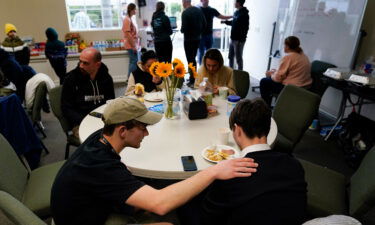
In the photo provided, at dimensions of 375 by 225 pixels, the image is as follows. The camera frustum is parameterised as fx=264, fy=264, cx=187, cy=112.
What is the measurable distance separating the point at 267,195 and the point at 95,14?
585cm

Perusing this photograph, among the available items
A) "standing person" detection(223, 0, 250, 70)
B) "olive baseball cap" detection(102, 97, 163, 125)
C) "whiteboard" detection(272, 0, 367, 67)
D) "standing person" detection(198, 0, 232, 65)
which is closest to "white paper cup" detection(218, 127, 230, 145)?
"olive baseball cap" detection(102, 97, 163, 125)

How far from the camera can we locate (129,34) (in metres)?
5.37

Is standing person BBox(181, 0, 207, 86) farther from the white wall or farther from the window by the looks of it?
the window

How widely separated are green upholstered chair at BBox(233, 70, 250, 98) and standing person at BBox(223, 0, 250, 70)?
235cm

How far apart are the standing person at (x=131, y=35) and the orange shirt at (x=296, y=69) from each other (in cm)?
310

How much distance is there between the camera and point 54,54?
4832mm

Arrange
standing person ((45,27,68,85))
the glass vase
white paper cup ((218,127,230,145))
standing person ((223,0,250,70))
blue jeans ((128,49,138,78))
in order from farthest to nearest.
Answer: blue jeans ((128,49,138,78)) → standing person ((223,0,250,70)) → standing person ((45,27,68,85)) → the glass vase → white paper cup ((218,127,230,145))

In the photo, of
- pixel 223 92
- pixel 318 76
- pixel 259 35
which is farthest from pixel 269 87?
pixel 259 35

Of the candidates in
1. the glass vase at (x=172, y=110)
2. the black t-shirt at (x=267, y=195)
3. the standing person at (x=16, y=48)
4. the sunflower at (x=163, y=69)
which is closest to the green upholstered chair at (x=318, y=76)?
the glass vase at (x=172, y=110)

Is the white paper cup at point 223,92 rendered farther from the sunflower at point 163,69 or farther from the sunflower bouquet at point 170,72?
the sunflower at point 163,69

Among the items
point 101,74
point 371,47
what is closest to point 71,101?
point 101,74

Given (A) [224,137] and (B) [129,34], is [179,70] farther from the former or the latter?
(B) [129,34]

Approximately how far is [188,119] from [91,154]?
43.8 inches

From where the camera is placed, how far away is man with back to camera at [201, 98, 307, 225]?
3.08 feet
